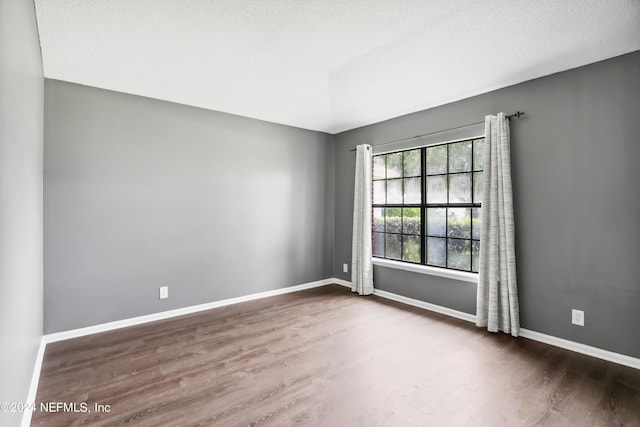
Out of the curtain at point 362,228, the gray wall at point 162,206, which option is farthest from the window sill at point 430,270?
the gray wall at point 162,206

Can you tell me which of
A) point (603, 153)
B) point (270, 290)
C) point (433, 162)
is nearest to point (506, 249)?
point (603, 153)

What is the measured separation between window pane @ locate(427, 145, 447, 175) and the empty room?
0.04m

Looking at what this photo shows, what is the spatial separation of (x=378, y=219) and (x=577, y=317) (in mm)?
2389

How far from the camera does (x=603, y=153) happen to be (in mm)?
2480

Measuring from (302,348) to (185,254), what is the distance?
5.85 ft

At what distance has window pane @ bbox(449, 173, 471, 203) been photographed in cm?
341

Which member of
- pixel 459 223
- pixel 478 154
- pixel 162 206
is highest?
pixel 478 154

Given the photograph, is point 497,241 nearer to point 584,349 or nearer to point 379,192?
point 584,349

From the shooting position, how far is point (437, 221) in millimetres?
3689

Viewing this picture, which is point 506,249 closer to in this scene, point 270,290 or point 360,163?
point 360,163

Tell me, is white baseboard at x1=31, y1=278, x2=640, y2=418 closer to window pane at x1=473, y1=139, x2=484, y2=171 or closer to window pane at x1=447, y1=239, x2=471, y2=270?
window pane at x1=447, y1=239, x2=471, y2=270

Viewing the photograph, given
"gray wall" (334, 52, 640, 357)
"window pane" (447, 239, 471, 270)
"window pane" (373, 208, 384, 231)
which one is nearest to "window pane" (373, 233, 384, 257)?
"window pane" (373, 208, 384, 231)

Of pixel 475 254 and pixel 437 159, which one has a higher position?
pixel 437 159

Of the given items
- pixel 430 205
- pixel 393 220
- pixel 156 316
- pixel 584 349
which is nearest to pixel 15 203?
pixel 156 316
